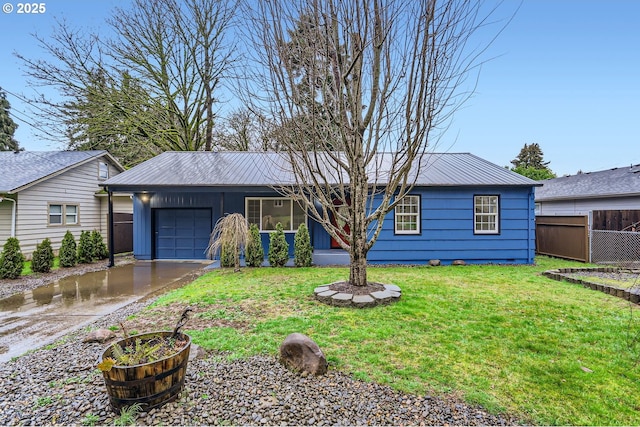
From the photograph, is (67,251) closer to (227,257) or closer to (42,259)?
(42,259)

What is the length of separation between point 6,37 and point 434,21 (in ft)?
51.4

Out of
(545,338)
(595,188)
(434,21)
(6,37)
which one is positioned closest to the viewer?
(545,338)

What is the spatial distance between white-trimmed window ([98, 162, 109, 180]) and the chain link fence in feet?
59.9

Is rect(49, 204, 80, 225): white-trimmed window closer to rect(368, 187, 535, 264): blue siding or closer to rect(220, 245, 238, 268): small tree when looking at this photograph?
rect(220, 245, 238, 268): small tree

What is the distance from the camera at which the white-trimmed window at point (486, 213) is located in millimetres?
9180

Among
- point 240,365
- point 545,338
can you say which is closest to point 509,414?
point 545,338

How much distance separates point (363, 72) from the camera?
4863 millimetres

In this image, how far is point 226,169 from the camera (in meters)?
10.3

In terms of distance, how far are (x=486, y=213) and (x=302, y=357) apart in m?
8.33

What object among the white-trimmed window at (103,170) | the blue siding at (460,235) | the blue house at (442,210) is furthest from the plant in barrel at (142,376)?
the white-trimmed window at (103,170)

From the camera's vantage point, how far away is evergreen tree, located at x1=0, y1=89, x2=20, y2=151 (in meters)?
23.4

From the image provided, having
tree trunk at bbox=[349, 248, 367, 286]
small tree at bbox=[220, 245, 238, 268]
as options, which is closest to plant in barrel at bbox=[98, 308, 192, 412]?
tree trunk at bbox=[349, 248, 367, 286]

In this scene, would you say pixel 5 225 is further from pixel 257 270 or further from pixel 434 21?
pixel 434 21

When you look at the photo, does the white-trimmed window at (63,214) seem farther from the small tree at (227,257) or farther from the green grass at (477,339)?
the green grass at (477,339)
